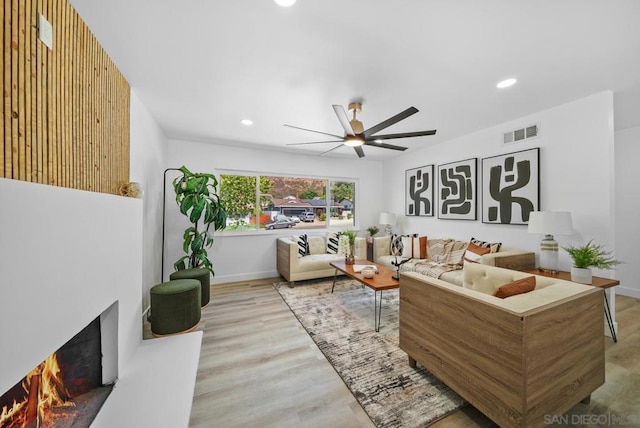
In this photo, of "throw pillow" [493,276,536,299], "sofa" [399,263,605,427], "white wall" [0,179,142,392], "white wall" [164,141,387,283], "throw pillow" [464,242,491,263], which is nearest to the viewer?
"white wall" [0,179,142,392]

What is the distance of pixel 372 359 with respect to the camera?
2057 mm

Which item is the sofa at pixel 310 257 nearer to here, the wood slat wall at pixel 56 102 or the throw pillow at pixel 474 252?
the throw pillow at pixel 474 252

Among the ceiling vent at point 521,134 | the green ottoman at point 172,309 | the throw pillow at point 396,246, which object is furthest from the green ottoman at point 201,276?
the ceiling vent at point 521,134

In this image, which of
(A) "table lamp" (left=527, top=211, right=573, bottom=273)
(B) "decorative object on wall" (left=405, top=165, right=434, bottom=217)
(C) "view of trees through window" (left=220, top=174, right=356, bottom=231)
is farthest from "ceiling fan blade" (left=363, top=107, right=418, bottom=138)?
(C) "view of trees through window" (left=220, top=174, right=356, bottom=231)

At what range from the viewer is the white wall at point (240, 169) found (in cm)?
392

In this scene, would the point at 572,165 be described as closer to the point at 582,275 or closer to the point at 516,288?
the point at 582,275

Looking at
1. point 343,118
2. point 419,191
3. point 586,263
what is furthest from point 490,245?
point 343,118

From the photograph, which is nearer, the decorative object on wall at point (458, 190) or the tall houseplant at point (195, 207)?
the tall houseplant at point (195, 207)

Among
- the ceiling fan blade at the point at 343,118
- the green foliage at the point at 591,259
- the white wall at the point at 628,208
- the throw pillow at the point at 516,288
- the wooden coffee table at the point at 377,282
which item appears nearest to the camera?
the throw pillow at the point at 516,288

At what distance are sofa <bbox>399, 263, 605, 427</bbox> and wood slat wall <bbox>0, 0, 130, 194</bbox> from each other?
234 cm

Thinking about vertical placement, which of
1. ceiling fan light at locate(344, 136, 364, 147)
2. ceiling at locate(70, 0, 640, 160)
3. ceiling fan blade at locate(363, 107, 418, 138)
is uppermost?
ceiling at locate(70, 0, 640, 160)

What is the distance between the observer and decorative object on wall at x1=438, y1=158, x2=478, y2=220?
370 centimetres

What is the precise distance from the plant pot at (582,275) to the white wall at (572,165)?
52 cm

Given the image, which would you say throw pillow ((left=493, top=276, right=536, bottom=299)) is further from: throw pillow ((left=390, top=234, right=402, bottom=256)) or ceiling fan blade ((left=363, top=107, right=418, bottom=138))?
throw pillow ((left=390, top=234, right=402, bottom=256))
